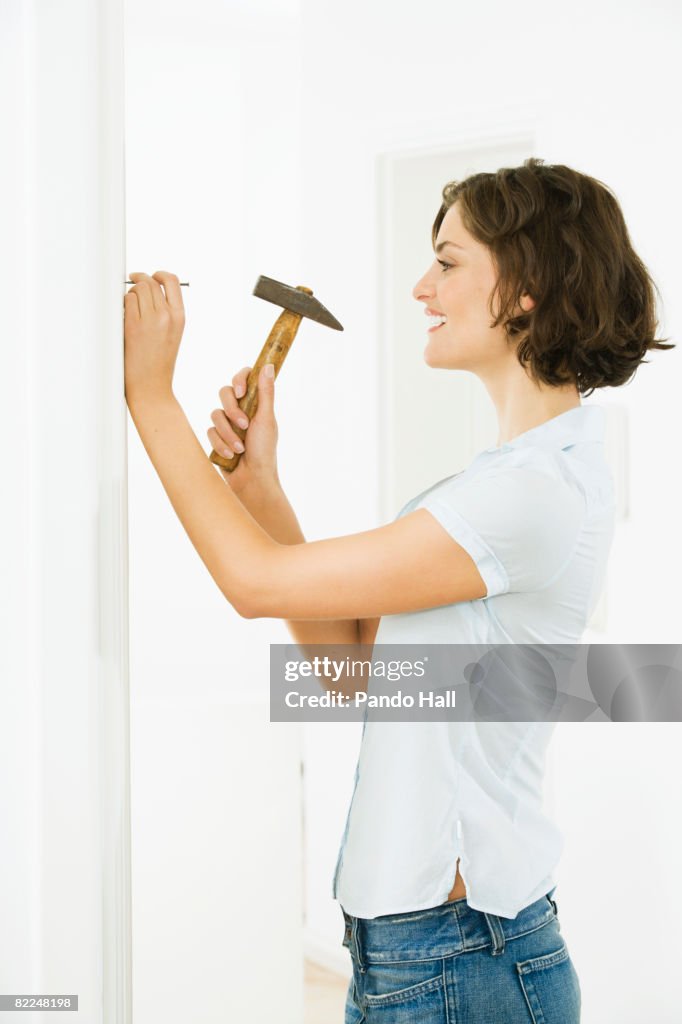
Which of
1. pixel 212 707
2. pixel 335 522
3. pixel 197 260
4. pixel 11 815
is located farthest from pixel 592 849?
pixel 11 815

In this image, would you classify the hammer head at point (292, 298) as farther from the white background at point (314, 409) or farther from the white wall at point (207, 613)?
the white wall at point (207, 613)

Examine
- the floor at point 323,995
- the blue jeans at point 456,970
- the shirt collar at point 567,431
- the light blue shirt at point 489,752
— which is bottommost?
the floor at point 323,995

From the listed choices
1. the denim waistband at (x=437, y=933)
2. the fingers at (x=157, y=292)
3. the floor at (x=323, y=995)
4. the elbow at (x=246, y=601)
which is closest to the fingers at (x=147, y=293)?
the fingers at (x=157, y=292)

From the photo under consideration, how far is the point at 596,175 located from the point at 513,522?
159cm

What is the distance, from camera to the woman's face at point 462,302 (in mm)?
989

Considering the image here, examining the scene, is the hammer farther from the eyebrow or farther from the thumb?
the eyebrow

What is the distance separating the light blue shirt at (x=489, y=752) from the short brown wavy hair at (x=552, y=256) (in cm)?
7

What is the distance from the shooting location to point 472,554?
834mm

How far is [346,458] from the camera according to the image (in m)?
2.64

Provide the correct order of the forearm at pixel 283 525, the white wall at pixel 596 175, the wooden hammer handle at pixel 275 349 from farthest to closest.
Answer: the white wall at pixel 596 175, the forearm at pixel 283 525, the wooden hammer handle at pixel 275 349

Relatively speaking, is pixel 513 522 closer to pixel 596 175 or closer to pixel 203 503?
pixel 203 503

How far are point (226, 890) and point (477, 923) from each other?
1.68ft

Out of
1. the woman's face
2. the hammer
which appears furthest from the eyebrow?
the hammer

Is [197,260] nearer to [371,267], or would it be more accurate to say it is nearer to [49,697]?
[49,697]
